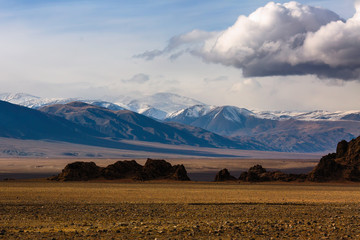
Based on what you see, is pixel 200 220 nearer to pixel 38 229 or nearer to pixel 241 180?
pixel 38 229

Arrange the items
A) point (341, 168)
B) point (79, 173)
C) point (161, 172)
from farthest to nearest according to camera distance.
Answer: point (161, 172) < point (341, 168) < point (79, 173)

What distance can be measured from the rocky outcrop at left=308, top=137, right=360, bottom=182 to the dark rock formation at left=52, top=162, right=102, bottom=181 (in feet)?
109

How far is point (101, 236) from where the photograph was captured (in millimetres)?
18578

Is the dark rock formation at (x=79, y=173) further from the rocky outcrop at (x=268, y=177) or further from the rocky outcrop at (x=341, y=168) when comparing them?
the rocky outcrop at (x=341, y=168)

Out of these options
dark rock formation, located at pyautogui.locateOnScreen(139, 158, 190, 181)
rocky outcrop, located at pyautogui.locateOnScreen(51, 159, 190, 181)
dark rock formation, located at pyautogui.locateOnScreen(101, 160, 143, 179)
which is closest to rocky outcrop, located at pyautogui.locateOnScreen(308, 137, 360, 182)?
dark rock formation, located at pyautogui.locateOnScreen(139, 158, 190, 181)

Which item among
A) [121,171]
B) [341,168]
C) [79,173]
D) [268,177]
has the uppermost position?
[341,168]

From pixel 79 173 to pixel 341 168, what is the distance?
4076 centimetres

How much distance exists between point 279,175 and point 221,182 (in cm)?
938

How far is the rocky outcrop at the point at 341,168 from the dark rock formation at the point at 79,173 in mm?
33248

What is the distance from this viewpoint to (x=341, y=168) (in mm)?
76812

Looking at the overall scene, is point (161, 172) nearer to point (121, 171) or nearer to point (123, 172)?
point (123, 172)

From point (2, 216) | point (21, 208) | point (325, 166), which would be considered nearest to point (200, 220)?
point (2, 216)

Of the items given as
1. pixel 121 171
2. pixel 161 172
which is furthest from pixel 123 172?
pixel 161 172

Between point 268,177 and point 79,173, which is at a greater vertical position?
point 268,177
